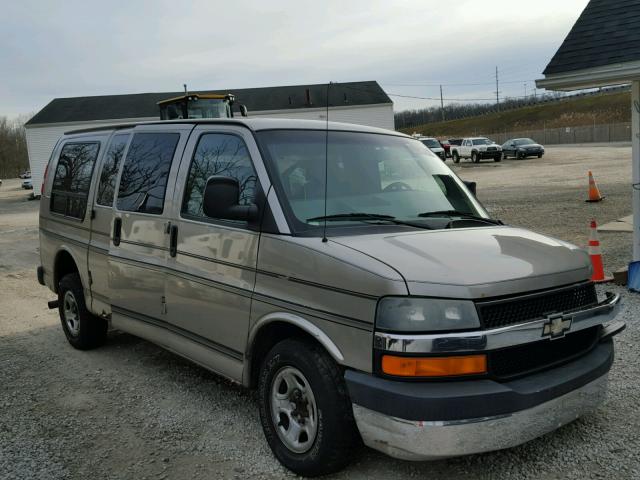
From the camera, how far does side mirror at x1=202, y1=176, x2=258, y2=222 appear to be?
3.56 m

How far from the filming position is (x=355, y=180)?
398 cm

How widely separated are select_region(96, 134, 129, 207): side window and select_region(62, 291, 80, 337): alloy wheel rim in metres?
1.20

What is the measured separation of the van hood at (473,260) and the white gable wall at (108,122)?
3835 centimetres

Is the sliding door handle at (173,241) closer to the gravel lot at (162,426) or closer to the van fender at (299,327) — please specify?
the van fender at (299,327)

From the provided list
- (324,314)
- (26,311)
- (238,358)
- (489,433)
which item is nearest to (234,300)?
(238,358)

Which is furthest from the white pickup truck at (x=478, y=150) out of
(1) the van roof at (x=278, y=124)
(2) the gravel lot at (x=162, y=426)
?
(1) the van roof at (x=278, y=124)

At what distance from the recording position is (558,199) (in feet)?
61.0

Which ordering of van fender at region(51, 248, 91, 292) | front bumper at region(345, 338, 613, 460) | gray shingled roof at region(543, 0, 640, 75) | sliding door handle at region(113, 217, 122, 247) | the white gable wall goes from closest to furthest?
front bumper at region(345, 338, 613, 460) → sliding door handle at region(113, 217, 122, 247) → van fender at region(51, 248, 91, 292) → gray shingled roof at region(543, 0, 640, 75) → the white gable wall

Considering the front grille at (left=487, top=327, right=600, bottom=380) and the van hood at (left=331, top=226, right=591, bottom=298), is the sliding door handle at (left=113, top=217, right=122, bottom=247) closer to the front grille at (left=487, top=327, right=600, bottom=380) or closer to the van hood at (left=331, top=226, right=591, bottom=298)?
the van hood at (left=331, top=226, right=591, bottom=298)

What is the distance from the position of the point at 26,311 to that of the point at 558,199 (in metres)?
15.6

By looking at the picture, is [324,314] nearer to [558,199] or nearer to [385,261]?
[385,261]

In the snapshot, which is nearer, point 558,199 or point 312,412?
point 312,412

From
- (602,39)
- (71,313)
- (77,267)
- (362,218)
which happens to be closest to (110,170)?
(77,267)

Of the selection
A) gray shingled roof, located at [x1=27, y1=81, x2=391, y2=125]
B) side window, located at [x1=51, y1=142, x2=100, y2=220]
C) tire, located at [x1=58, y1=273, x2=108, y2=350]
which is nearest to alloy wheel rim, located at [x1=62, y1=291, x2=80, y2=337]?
tire, located at [x1=58, y1=273, x2=108, y2=350]
